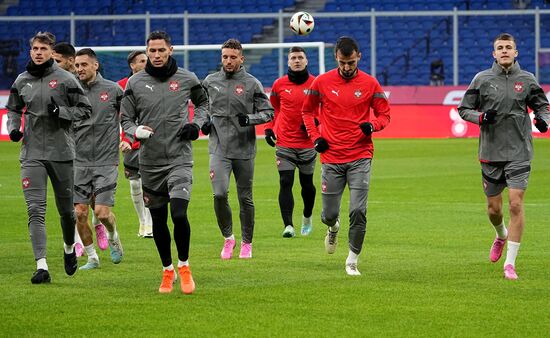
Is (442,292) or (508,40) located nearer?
(442,292)

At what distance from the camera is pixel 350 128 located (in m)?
11.0

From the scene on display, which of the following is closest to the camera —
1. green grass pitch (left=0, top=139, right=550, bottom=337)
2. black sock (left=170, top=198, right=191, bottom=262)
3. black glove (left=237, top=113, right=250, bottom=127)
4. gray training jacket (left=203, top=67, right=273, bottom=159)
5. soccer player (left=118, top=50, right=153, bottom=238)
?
green grass pitch (left=0, top=139, right=550, bottom=337)

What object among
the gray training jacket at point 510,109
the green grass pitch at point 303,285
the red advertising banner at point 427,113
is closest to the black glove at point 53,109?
the green grass pitch at point 303,285

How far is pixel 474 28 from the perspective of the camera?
39.9 metres

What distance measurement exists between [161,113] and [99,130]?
2247 millimetres

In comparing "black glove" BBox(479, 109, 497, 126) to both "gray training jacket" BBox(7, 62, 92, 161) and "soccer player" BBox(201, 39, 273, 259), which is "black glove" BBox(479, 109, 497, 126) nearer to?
"soccer player" BBox(201, 39, 273, 259)

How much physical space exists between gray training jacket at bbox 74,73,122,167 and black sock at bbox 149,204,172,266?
2.19 meters

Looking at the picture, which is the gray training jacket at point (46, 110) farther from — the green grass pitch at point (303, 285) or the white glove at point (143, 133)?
the green grass pitch at point (303, 285)

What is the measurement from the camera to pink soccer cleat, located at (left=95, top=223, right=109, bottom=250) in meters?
12.8

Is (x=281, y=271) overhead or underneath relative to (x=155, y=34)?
underneath

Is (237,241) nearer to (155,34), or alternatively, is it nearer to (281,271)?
(281,271)

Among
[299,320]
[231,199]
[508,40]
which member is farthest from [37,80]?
[231,199]

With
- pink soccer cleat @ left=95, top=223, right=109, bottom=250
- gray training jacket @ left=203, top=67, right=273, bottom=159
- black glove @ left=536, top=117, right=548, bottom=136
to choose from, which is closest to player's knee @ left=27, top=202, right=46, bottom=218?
pink soccer cleat @ left=95, top=223, right=109, bottom=250

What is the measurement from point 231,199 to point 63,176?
874 centimetres
